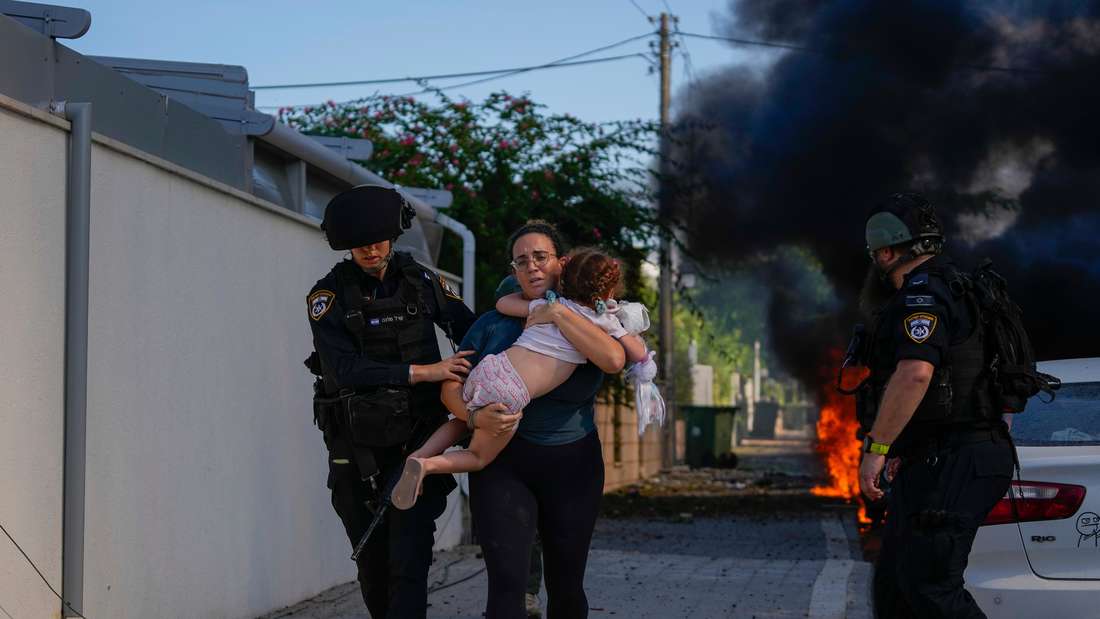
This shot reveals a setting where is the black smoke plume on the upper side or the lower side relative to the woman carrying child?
upper

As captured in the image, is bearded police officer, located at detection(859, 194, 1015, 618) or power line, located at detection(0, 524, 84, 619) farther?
power line, located at detection(0, 524, 84, 619)

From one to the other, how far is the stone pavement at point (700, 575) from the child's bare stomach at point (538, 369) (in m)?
3.11

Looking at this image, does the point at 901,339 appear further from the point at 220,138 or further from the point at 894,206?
the point at 220,138

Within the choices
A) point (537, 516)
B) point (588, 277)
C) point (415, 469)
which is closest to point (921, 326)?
point (588, 277)

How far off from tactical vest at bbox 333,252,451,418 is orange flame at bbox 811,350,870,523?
12678mm

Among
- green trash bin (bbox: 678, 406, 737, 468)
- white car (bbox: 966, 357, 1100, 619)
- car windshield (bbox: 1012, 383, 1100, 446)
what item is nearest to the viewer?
white car (bbox: 966, 357, 1100, 619)

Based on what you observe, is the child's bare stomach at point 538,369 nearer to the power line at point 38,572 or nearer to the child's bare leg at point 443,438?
the child's bare leg at point 443,438

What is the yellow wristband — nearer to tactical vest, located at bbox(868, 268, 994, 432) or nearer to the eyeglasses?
tactical vest, located at bbox(868, 268, 994, 432)

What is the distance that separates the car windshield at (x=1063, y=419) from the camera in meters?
5.20

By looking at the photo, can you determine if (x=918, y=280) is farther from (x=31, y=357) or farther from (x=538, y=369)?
(x=31, y=357)

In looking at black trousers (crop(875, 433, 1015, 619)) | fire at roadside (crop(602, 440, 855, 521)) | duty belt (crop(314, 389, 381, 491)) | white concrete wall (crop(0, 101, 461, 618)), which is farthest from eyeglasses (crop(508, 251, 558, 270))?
fire at roadside (crop(602, 440, 855, 521))

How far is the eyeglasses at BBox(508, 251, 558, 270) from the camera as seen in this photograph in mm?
4246

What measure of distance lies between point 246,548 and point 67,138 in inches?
95.8

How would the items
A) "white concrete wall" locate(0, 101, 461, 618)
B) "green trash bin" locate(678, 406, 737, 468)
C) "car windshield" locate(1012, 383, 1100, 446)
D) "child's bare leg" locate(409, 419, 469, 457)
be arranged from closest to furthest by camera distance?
"child's bare leg" locate(409, 419, 469, 457)
"white concrete wall" locate(0, 101, 461, 618)
"car windshield" locate(1012, 383, 1100, 446)
"green trash bin" locate(678, 406, 737, 468)
